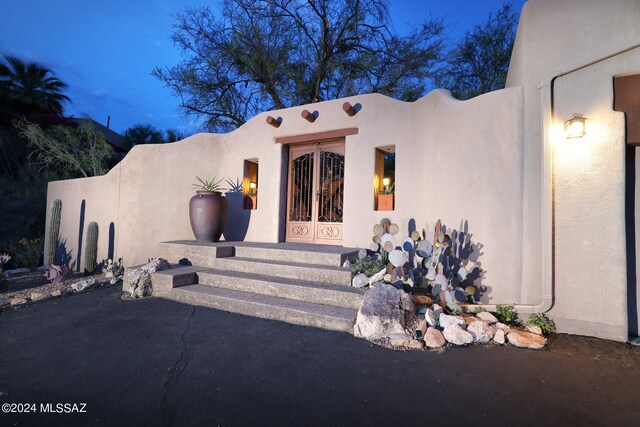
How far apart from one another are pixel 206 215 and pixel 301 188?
6.55 ft

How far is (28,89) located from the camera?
12461 mm

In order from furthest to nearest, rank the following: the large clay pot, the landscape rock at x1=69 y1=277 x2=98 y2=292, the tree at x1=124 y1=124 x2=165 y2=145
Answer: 1. the tree at x1=124 y1=124 x2=165 y2=145
2. the large clay pot
3. the landscape rock at x1=69 y1=277 x2=98 y2=292

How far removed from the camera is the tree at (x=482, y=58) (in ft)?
30.2

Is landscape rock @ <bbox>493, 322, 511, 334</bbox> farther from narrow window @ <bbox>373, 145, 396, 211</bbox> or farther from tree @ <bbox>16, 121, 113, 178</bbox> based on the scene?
tree @ <bbox>16, 121, 113, 178</bbox>

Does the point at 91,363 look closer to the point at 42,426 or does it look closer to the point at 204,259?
the point at 42,426

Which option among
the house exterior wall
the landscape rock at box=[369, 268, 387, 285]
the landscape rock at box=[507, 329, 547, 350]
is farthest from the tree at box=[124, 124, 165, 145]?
the landscape rock at box=[507, 329, 547, 350]

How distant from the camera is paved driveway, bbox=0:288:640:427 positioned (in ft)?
5.97

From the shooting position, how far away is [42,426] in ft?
5.60

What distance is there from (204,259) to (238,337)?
2380 millimetres

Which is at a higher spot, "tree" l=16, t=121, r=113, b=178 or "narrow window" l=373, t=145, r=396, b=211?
"tree" l=16, t=121, r=113, b=178

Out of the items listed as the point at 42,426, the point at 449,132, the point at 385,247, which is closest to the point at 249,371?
the point at 42,426

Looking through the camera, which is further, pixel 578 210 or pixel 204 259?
pixel 204 259

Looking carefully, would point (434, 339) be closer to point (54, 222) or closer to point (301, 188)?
point (301, 188)

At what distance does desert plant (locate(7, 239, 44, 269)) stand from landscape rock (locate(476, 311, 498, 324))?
10.9m
